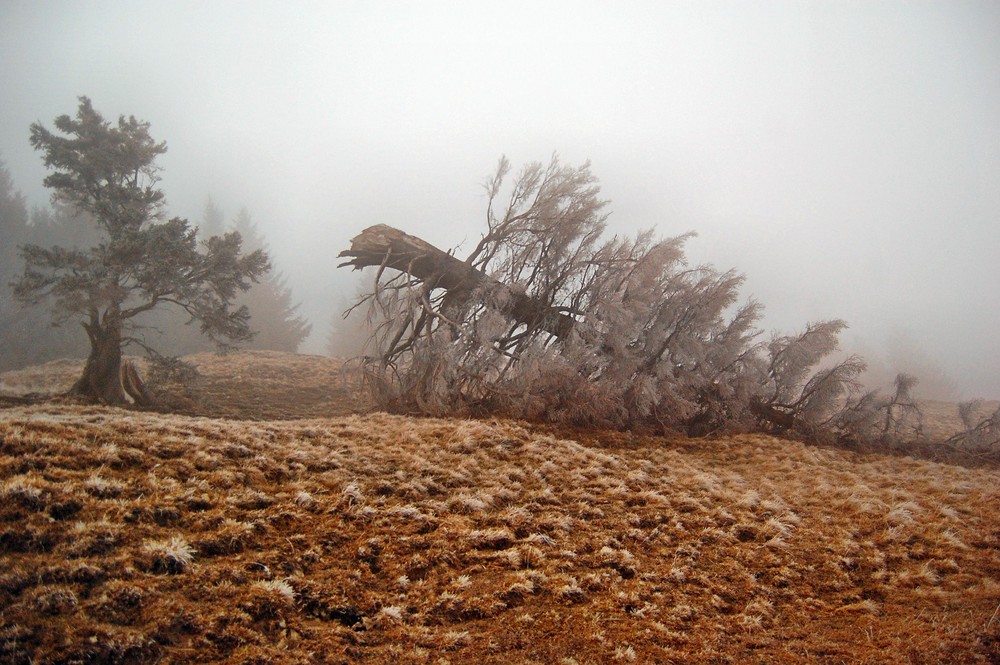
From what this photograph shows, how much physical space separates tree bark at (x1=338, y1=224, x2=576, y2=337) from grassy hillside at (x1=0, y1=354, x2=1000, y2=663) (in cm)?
689

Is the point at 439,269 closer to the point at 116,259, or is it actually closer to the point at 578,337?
the point at 578,337

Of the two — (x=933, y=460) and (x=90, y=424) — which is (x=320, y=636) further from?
(x=933, y=460)

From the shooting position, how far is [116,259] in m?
14.8

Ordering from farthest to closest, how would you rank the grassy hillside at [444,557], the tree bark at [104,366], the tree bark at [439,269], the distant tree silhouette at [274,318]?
1. the distant tree silhouette at [274,318]
2. the tree bark at [439,269]
3. the tree bark at [104,366]
4. the grassy hillside at [444,557]

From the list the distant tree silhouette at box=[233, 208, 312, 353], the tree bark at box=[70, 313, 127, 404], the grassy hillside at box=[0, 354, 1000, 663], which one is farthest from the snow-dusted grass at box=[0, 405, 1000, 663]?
the distant tree silhouette at box=[233, 208, 312, 353]

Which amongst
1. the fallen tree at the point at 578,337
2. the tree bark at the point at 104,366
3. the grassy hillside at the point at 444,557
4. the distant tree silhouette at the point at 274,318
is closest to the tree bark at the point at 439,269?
the fallen tree at the point at 578,337

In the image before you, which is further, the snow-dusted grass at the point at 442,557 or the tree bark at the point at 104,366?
the tree bark at the point at 104,366

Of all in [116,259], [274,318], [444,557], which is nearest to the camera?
[444,557]

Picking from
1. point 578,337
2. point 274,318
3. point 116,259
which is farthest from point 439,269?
point 274,318

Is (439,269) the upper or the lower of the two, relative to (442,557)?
upper

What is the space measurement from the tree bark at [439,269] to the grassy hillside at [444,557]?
6.89 meters

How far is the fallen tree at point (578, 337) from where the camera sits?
14.8 meters

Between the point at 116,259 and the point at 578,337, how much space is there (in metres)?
16.2

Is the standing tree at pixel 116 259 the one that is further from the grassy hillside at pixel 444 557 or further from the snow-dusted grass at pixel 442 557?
the snow-dusted grass at pixel 442 557
